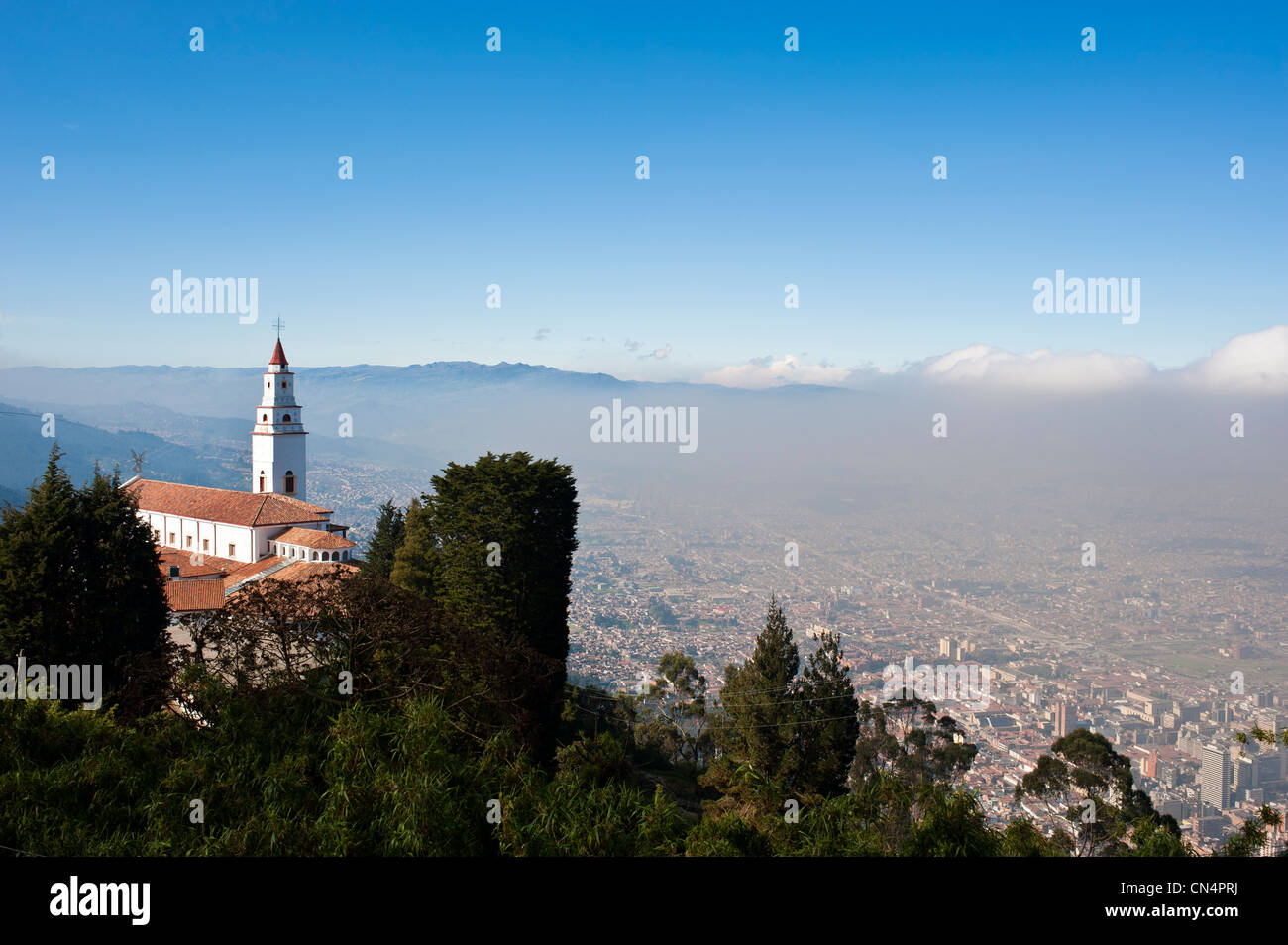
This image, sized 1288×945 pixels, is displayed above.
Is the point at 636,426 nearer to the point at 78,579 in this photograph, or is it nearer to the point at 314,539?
the point at 314,539

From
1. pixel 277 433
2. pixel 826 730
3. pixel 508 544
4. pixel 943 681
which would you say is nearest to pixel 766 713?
pixel 826 730

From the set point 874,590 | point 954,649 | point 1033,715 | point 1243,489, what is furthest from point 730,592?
point 1243,489

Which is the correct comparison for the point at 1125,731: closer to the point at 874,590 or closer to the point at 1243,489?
the point at 874,590

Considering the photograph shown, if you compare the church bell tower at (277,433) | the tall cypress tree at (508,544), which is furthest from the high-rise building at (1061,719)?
the church bell tower at (277,433)

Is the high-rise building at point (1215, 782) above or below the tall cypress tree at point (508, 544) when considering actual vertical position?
below

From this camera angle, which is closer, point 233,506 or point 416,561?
point 416,561

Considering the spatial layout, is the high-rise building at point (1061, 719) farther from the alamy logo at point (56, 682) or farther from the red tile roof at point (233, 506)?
the alamy logo at point (56, 682)

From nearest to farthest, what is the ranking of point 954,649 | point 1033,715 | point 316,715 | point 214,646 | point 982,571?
point 316,715
point 214,646
point 1033,715
point 954,649
point 982,571
